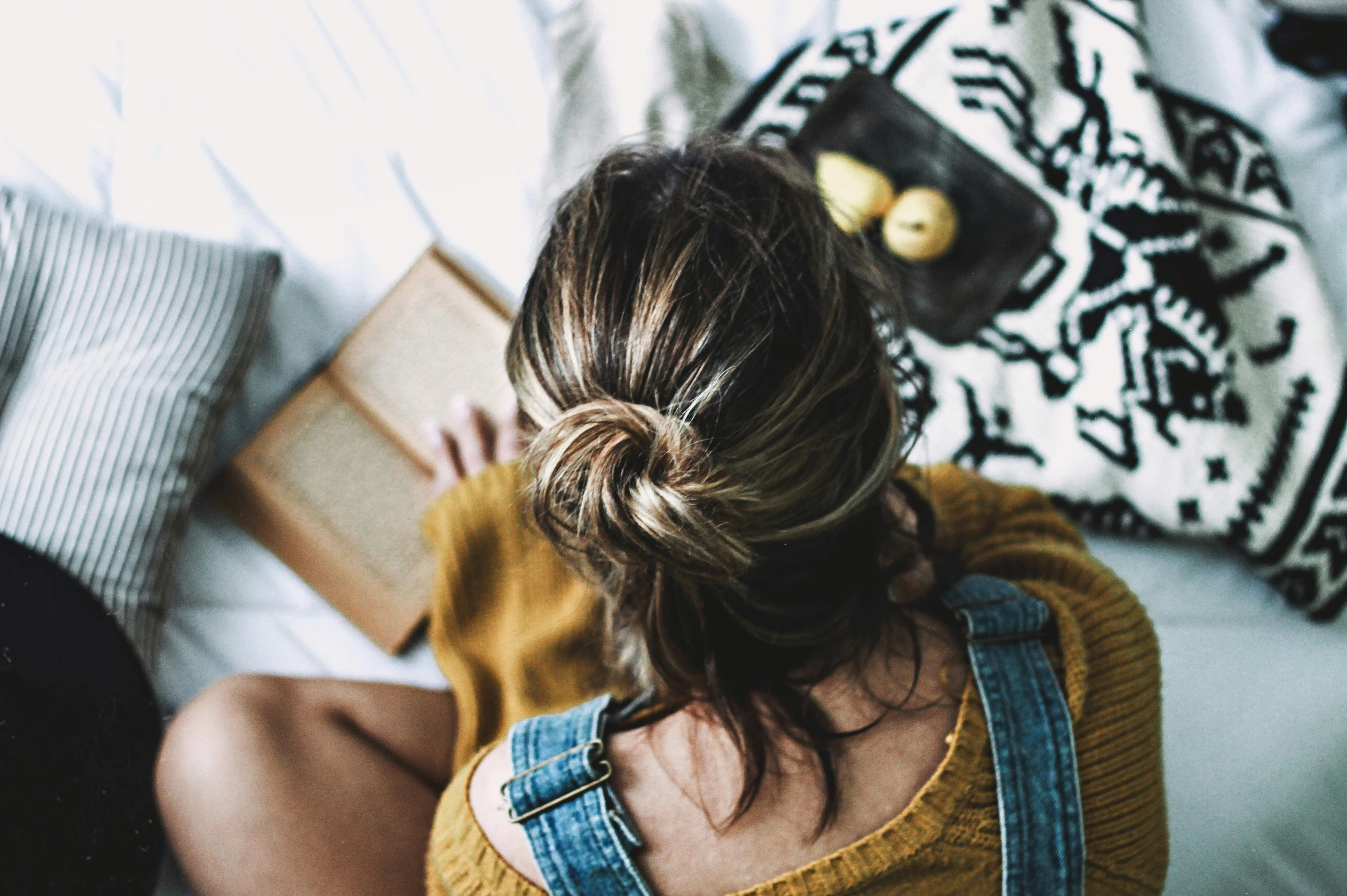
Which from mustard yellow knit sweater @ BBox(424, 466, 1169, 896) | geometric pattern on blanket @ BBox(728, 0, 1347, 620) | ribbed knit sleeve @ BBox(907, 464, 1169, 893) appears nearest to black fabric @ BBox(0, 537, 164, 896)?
mustard yellow knit sweater @ BBox(424, 466, 1169, 896)

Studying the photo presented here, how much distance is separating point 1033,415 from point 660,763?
0.51 meters

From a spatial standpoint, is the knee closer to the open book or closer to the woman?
the woman

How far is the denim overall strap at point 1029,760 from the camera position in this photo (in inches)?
19.8

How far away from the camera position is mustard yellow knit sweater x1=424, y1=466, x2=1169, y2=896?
490mm

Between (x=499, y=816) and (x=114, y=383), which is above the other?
(x=114, y=383)

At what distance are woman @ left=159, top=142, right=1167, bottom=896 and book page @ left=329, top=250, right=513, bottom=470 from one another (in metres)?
0.33

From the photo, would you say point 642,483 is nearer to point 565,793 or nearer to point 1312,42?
point 565,793

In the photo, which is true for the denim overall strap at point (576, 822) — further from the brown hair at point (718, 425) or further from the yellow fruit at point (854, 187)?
the yellow fruit at point (854, 187)

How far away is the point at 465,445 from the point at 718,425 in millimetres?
455

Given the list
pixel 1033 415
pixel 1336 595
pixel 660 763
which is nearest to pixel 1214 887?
pixel 1336 595

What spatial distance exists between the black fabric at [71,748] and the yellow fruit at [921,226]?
0.70 m

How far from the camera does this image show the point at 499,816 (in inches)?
20.4

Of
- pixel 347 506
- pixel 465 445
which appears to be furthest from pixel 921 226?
pixel 347 506

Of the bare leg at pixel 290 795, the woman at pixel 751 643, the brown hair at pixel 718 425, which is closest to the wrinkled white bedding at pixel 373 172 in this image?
the bare leg at pixel 290 795
